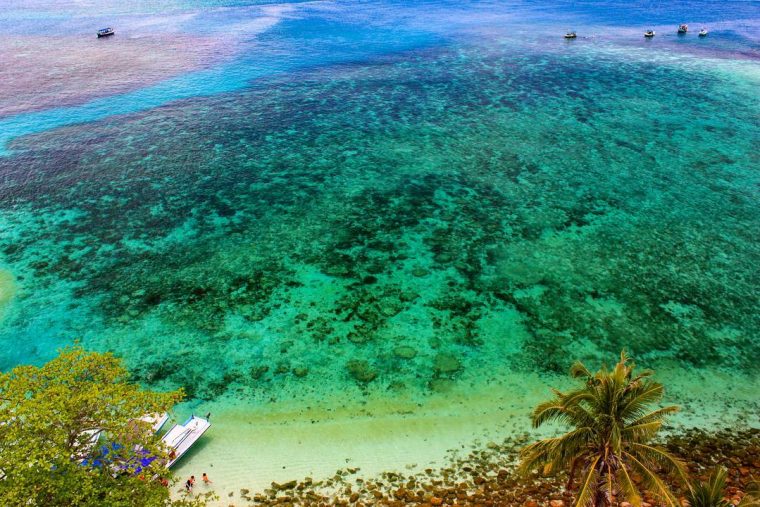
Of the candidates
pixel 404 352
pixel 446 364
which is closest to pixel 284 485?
pixel 404 352

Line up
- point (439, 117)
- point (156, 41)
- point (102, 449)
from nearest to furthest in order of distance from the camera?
point (102, 449) < point (439, 117) < point (156, 41)

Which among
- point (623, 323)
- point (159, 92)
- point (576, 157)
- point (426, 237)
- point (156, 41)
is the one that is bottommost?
point (623, 323)

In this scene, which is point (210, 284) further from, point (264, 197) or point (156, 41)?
point (156, 41)

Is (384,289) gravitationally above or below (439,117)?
below

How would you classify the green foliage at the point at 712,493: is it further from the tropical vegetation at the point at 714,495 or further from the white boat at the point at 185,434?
the white boat at the point at 185,434

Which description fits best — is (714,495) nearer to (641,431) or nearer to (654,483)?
(654,483)

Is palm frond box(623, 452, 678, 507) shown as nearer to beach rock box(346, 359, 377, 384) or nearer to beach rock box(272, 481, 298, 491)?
beach rock box(272, 481, 298, 491)

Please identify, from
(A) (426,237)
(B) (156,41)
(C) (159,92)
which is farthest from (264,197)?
(B) (156,41)
